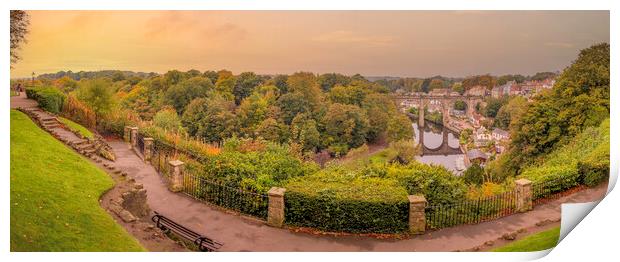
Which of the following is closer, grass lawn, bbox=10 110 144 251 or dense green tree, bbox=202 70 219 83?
grass lawn, bbox=10 110 144 251

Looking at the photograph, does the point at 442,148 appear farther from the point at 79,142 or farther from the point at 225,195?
the point at 79,142

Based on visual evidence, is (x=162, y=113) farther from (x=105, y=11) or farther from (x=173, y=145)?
(x=105, y=11)

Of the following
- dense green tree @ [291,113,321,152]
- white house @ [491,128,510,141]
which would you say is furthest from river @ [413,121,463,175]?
dense green tree @ [291,113,321,152]

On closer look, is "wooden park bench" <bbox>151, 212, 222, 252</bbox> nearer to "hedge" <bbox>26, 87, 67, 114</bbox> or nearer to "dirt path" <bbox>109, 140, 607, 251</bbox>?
"dirt path" <bbox>109, 140, 607, 251</bbox>

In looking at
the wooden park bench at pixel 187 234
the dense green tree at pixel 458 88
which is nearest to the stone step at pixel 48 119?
the wooden park bench at pixel 187 234

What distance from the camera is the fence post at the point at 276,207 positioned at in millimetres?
10477

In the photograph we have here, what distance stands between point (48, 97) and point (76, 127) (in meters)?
1.16

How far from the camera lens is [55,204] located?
9930mm

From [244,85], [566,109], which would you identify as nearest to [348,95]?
[244,85]

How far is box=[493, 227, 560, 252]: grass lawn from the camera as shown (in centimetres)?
1003

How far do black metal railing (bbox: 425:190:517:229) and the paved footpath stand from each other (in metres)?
0.16

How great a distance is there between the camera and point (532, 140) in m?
14.5

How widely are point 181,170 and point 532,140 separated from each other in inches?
383

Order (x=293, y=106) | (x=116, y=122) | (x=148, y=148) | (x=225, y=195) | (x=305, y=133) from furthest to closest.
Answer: (x=116, y=122)
(x=293, y=106)
(x=305, y=133)
(x=148, y=148)
(x=225, y=195)
